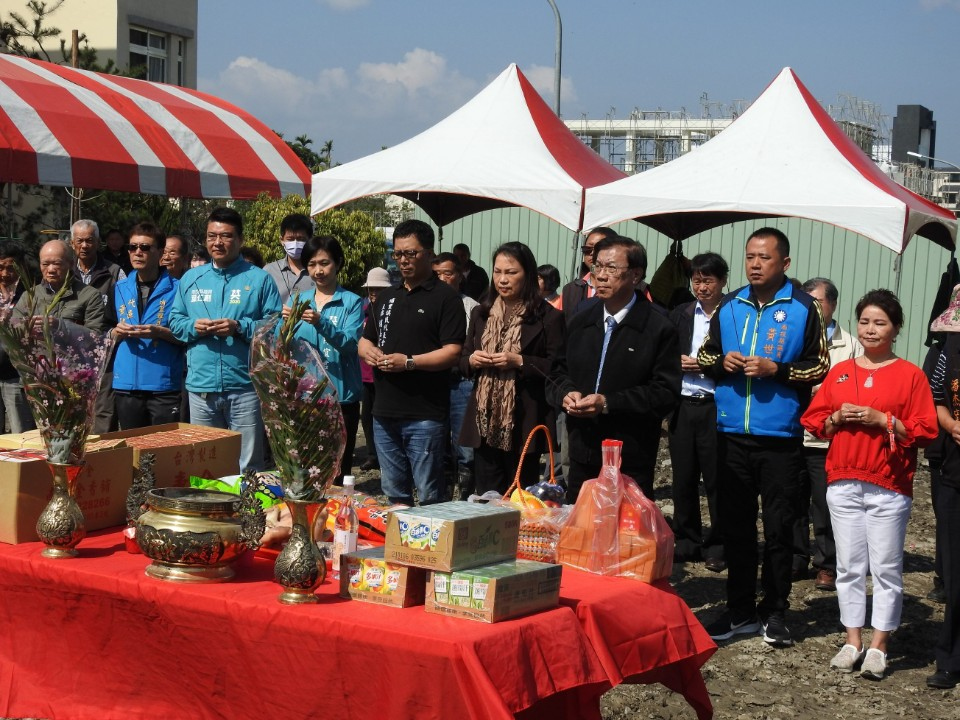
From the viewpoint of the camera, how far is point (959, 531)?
15.1 ft

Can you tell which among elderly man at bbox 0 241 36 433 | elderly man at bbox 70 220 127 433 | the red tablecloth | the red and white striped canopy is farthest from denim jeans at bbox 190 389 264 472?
the red and white striped canopy

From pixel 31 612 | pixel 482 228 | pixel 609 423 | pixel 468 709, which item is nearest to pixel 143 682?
pixel 31 612

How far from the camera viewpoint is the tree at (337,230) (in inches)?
632

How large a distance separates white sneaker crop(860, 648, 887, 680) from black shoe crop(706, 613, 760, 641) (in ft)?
1.91

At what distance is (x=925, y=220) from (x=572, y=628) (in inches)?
204

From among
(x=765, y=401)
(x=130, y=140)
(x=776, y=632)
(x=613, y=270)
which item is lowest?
(x=776, y=632)

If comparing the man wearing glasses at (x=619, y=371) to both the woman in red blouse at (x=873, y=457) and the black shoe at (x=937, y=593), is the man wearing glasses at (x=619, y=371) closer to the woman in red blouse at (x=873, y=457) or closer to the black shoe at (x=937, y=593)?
the woman in red blouse at (x=873, y=457)

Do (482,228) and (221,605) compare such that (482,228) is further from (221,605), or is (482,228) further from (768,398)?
(221,605)

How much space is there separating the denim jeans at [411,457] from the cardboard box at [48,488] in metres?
1.84

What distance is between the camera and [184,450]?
3.90 metres

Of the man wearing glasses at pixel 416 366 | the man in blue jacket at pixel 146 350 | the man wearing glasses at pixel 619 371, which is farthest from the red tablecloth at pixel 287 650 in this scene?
the man in blue jacket at pixel 146 350

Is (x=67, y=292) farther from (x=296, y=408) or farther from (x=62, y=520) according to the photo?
(x=296, y=408)

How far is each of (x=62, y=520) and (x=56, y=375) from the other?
0.45 m

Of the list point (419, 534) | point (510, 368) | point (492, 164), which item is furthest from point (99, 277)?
point (419, 534)
